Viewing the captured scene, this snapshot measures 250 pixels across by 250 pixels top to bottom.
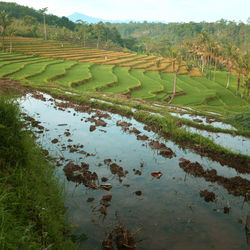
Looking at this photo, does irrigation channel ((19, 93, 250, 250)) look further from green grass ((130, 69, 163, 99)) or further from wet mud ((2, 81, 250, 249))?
green grass ((130, 69, 163, 99))

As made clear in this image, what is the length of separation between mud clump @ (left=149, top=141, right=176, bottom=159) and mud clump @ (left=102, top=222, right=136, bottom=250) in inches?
124

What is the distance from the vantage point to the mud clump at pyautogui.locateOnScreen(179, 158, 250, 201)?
4711 millimetres

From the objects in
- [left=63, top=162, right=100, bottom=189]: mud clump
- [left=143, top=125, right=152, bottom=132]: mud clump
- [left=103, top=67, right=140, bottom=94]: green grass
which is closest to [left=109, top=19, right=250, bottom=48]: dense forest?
[left=103, top=67, right=140, bottom=94]: green grass

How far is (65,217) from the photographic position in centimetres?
363

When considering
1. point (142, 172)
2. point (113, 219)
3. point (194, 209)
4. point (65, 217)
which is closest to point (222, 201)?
point (194, 209)

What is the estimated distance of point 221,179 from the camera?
5.12 meters

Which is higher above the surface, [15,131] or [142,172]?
[15,131]

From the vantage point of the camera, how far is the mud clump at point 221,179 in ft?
15.5

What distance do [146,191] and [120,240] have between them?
1433mm

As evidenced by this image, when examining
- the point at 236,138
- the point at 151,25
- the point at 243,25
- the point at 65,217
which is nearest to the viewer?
the point at 65,217

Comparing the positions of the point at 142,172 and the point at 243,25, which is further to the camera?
the point at 243,25

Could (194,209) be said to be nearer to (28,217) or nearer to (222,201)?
(222,201)

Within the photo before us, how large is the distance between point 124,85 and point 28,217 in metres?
19.9

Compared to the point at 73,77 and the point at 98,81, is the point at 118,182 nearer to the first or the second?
the point at 98,81
